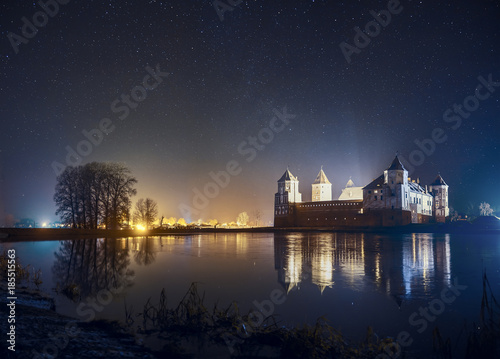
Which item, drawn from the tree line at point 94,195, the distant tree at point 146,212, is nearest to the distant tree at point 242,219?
the distant tree at point 146,212

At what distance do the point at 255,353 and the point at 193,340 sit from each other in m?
1.44

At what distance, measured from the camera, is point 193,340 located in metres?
6.92

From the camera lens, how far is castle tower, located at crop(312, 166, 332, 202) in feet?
378

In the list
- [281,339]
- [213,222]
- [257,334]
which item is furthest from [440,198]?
[213,222]

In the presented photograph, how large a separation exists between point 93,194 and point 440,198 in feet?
288

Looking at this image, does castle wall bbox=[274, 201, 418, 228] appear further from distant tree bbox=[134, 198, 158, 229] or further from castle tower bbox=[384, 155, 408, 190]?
distant tree bbox=[134, 198, 158, 229]

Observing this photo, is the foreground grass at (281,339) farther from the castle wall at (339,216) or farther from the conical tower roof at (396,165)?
the conical tower roof at (396,165)

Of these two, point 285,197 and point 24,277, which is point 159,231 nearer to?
point 24,277

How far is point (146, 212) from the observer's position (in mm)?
81750

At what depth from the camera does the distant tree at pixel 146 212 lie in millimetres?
79688

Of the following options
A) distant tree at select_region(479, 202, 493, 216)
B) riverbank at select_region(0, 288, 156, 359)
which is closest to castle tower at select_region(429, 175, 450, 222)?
distant tree at select_region(479, 202, 493, 216)

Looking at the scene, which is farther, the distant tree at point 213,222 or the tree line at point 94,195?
the distant tree at point 213,222

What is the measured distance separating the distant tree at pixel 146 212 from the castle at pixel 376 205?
3597cm

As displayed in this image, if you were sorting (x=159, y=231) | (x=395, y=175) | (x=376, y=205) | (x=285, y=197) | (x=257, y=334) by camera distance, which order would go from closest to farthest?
(x=257, y=334) → (x=159, y=231) → (x=376, y=205) → (x=395, y=175) → (x=285, y=197)
